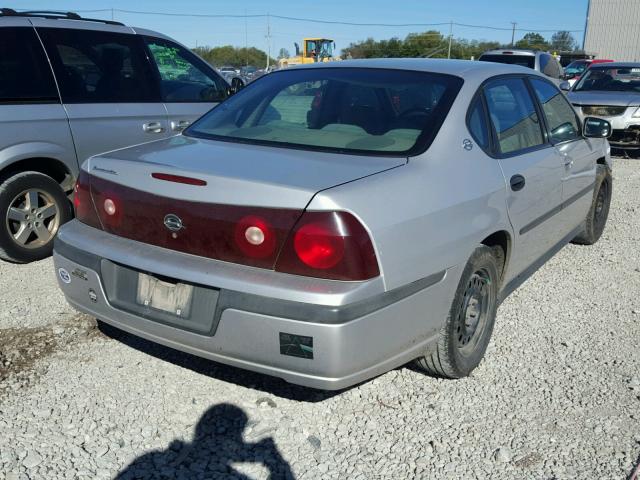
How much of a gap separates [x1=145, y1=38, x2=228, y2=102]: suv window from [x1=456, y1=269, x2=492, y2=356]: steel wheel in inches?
143

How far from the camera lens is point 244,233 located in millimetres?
2578

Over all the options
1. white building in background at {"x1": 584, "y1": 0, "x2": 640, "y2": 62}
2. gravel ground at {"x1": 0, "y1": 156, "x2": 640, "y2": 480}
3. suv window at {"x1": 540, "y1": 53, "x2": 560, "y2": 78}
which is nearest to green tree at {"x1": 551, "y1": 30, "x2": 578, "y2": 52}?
white building in background at {"x1": 584, "y1": 0, "x2": 640, "y2": 62}

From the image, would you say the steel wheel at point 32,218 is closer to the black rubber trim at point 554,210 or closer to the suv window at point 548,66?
the black rubber trim at point 554,210

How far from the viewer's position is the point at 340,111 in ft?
11.5

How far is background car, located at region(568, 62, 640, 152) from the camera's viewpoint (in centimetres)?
1052

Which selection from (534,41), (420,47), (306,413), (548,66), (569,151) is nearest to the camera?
(306,413)

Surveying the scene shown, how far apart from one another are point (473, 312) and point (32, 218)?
3.47m

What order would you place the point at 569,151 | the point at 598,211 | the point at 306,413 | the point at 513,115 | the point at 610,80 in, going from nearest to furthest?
the point at 306,413, the point at 513,115, the point at 569,151, the point at 598,211, the point at 610,80

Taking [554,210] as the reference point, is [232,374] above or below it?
below

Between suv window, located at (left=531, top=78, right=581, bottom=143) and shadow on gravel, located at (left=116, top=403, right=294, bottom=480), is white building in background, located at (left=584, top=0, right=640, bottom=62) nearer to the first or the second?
suv window, located at (left=531, top=78, right=581, bottom=143)

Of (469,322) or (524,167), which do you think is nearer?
(469,322)

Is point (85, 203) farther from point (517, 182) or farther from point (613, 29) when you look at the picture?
point (613, 29)

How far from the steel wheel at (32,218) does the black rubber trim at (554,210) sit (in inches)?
140

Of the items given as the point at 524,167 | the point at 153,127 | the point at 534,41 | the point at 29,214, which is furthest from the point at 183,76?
the point at 534,41
